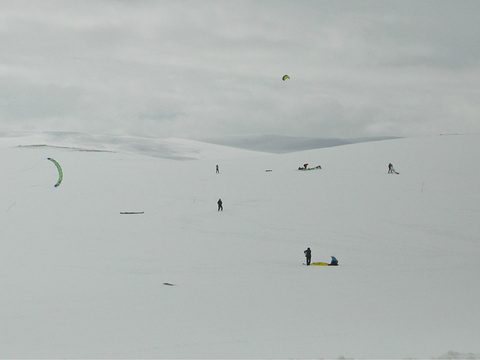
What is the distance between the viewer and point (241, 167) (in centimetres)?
4609

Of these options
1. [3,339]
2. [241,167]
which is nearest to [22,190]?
[241,167]

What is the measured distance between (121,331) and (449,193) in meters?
28.4

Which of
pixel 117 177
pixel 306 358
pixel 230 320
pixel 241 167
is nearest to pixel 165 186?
pixel 117 177

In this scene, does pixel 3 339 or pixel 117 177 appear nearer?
pixel 3 339

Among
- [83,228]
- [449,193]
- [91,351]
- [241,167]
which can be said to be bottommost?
[91,351]

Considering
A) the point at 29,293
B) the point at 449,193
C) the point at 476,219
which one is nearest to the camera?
the point at 29,293

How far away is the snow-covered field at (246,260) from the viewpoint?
923 cm

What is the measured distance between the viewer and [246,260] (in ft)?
64.5

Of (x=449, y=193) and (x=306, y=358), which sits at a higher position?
(x=449, y=193)

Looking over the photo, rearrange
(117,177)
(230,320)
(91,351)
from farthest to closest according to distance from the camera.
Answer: (117,177)
(230,320)
(91,351)

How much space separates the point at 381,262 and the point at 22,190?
27.7 meters

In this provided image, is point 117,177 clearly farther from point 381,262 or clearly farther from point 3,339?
point 3,339

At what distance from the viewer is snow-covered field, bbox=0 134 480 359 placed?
9234 mm

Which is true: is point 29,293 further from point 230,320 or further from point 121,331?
point 230,320
